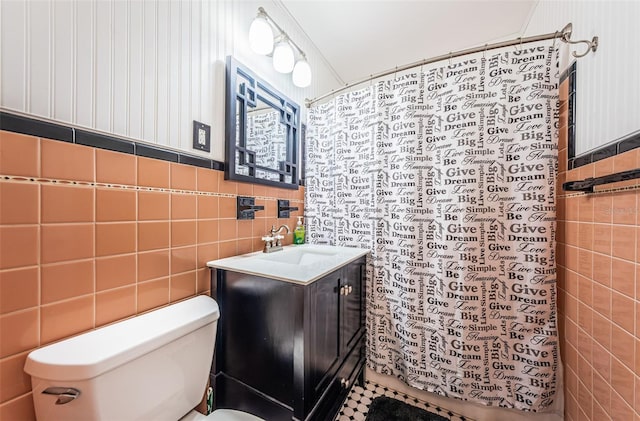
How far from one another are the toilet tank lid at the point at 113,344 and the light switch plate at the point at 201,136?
26.1 inches

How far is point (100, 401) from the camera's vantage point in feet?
1.82

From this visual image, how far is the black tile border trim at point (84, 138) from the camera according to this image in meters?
0.56

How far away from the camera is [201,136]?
102 cm

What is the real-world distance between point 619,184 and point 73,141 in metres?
1.74

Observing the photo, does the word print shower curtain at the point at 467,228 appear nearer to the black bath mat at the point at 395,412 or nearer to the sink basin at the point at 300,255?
the black bath mat at the point at 395,412

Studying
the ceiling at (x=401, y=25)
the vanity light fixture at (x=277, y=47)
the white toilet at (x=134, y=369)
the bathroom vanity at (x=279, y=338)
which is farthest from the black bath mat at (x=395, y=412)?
the ceiling at (x=401, y=25)

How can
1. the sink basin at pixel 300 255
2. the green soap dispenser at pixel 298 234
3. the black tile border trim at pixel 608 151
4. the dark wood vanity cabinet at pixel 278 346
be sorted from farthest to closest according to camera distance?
1. the green soap dispenser at pixel 298 234
2. the sink basin at pixel 300 255
3. the dark wood vanity cabinet at pixel 278 346
4. the black tile border trim at pixel 608 151

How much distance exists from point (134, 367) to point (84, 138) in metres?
0.67

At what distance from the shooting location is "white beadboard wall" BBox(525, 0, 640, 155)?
728 millimetres

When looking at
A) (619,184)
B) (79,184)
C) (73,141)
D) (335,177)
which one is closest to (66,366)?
(79,184)

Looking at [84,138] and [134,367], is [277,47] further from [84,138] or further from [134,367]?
[134,367]

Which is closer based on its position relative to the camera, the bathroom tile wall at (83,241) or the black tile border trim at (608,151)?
the bathroom tile wall at (83,241)

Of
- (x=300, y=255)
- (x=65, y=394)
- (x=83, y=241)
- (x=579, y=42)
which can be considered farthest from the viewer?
(x=300, y=255)

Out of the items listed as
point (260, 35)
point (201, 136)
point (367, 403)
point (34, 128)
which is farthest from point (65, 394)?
point (260, 35)
